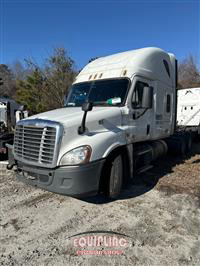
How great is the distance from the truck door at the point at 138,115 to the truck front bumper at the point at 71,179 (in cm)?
162

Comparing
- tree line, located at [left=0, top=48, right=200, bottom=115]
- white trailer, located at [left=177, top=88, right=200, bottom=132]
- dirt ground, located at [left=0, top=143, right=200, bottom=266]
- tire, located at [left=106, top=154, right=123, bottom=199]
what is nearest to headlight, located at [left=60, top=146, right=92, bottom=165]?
tire, located at [left=106, top=154, right=123, bottom=199]

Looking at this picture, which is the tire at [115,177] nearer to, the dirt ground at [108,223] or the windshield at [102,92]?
the dirt ground at [108,223]

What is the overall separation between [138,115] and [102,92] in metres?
1.07

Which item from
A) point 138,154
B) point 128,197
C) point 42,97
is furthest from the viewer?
point 42,97

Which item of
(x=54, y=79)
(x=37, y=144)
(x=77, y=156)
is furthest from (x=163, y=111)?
(x=54, y=79)

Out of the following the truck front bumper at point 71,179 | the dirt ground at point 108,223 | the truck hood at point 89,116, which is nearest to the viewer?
the dirt ground at point 108,223

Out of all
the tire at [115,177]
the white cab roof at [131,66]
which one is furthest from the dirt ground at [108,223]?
the white cab roof at [131,66]

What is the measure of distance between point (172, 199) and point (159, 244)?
1.63m

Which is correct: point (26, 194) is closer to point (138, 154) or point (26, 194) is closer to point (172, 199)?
point (138, 154)

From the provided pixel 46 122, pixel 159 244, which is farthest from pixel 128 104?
pixel 159 244

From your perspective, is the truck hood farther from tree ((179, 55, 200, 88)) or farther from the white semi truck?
tree ((179, 55, 200, 88))

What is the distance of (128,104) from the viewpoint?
4.61 m

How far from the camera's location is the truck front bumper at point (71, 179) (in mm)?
3365

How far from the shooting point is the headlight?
11.1ft
